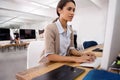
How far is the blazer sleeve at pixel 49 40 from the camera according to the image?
1060mm

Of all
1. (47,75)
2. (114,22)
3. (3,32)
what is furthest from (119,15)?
(3,32)

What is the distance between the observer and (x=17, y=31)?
5148mm

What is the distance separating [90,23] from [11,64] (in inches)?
142

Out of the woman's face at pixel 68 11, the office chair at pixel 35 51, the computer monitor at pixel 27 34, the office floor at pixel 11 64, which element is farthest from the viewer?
the computer monitor at pixel 27 34

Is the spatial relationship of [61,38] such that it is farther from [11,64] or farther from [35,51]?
[11,64]

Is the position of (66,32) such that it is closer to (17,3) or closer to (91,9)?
(91,9)

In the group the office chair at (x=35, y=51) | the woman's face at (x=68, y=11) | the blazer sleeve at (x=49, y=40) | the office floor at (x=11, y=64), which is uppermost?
the woman's face at (x=68, y=11)

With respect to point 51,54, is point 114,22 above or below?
above

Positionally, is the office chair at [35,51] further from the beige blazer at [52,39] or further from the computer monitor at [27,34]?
the computer monitor at [27,34]

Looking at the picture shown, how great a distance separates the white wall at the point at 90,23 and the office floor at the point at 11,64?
2.72 m

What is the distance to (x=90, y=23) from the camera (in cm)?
540

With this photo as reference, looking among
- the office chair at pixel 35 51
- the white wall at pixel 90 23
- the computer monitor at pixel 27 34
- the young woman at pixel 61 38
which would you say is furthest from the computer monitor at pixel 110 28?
the computer monitor at pixel 27 34

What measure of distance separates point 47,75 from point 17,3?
6121 millimetres

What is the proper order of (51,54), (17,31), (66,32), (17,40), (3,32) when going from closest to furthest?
1. (51,54)
2. (66,32)
3. (3,32)
4. (17,40)
5. (17,31)
